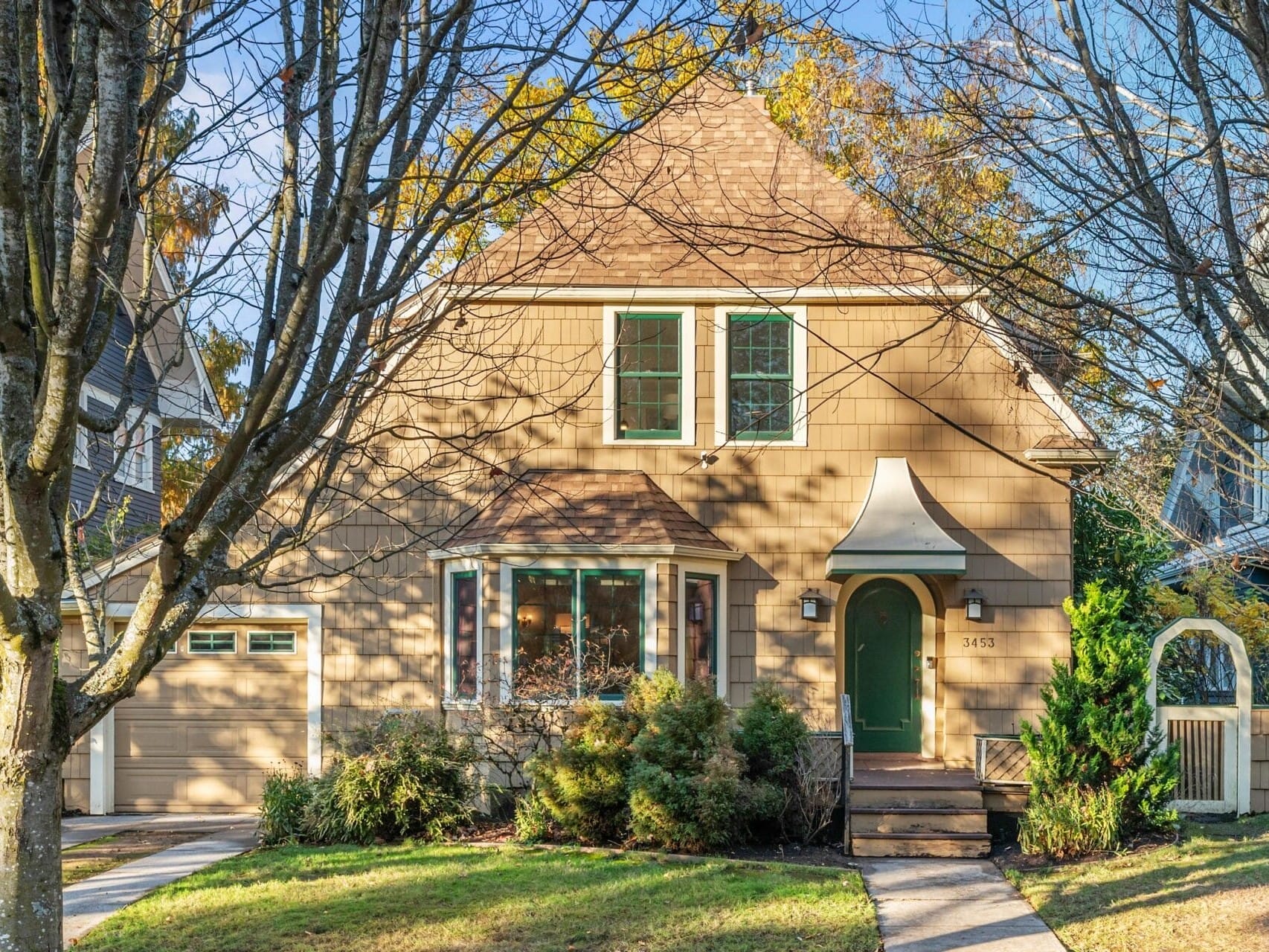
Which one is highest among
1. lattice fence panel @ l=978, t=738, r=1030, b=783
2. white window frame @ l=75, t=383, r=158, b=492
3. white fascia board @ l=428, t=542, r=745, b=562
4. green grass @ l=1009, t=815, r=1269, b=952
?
white window frame @ l=75, t=383, r=158, b=492

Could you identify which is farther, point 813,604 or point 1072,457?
point 813,604

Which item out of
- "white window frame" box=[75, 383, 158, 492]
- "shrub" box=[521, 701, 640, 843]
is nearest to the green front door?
"shrub" box=[521, 701, 640, 843]

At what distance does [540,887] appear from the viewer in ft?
31.9

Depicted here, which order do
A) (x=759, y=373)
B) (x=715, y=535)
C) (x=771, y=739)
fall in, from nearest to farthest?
(x=771, y=739) < (x=715, y=535) < (x=759, y=373)

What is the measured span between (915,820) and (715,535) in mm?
3938

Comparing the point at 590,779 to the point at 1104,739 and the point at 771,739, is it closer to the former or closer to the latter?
the point at 771,739

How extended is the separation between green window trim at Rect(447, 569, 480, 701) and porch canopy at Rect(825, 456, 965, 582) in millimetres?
4013

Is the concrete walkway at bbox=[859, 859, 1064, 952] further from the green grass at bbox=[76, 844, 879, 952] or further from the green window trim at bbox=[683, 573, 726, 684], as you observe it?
the green window trim at bbox=[683, 573, 726, 684]

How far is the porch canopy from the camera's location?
13.4 meters

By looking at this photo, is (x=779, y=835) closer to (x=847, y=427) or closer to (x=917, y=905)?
(x=917, y=905)

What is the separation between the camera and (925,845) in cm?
1156

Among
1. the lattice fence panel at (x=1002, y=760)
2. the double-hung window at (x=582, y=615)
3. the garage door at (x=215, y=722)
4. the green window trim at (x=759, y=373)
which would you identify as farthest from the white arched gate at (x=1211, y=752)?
the garage door at (x=215, y=722)

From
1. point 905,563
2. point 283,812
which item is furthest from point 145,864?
point 905,563

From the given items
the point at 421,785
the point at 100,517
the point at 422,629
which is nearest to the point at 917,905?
the point at 421,785
